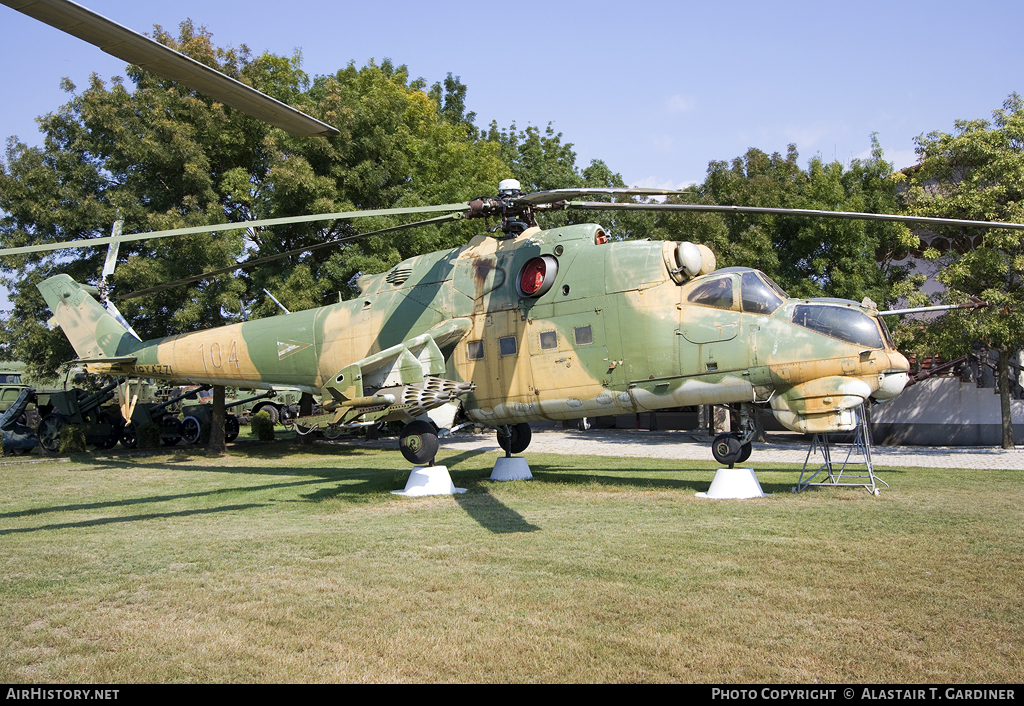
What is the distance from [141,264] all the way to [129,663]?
17.3 metres

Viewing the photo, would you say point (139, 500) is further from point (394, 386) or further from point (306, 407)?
point (306, 407)

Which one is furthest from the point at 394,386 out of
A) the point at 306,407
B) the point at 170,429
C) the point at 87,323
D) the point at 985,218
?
the point at 170,429

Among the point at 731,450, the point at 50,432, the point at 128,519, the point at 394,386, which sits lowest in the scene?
the point at 128,519

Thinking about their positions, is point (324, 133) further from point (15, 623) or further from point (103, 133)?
point (103, 133)

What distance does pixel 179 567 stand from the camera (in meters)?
7.47

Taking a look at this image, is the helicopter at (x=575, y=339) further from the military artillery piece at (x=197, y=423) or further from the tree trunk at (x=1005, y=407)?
the military artillery piece at (x=197, y=423)

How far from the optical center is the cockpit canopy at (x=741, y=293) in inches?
432

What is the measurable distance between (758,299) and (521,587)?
6.41 metres

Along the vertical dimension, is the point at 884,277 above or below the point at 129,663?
above

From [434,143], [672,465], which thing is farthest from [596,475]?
[434,143]

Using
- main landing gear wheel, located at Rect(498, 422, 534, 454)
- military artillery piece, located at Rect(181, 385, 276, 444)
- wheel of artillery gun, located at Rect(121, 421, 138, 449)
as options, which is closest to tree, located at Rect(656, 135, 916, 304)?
main landing gear wheel, located at Rect(498, 422, 534, 454)

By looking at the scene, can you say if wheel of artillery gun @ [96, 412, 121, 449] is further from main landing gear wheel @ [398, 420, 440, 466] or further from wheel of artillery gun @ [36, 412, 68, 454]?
main landing gear wheel @ [398, 420, 440, 466]

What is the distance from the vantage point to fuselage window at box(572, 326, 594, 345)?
38.3 ft

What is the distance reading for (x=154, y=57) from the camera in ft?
20.9
